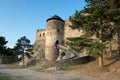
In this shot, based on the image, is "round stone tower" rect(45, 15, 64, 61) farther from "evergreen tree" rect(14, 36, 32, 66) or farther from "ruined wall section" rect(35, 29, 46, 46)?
"ruined wall section" rect(35, 29, 46, 46)

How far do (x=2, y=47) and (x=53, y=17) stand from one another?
1594 cm

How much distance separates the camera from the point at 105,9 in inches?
838

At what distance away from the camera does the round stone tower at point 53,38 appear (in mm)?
43125

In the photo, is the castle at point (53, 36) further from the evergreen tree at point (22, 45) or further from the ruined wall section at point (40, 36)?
the ruined wall section at point (40, 36)

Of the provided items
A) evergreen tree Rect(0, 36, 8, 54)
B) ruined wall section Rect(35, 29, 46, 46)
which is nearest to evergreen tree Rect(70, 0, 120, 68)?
evergreen tree Rect(0, 36, 8, 54)

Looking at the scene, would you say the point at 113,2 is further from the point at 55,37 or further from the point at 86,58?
the point at 55,37

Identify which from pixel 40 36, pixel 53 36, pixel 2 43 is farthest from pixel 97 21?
pixel 40 36

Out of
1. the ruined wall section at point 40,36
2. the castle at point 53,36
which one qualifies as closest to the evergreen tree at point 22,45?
the castle at point 53,36

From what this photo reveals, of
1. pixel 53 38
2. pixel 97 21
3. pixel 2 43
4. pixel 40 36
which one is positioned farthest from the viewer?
pixel 40 36

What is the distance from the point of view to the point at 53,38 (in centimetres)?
4356

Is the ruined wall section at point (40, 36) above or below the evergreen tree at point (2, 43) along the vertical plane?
above

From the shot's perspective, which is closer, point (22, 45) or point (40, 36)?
point (22, 45)

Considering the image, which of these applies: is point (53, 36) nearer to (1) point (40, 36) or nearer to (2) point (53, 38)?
(2) point (53, 38)

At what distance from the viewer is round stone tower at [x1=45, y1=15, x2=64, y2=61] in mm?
43125
